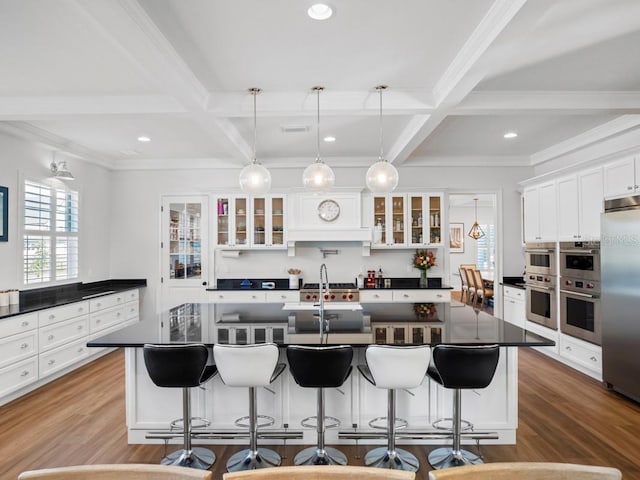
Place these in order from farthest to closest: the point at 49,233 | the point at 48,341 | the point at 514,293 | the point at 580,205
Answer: the point at 514,293
the point at 49,233
the point at 580,205
the point at 48,341

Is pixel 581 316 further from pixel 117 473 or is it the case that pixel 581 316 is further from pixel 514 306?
pixel 117 473

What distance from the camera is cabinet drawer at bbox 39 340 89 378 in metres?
4.04

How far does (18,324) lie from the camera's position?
145 inches

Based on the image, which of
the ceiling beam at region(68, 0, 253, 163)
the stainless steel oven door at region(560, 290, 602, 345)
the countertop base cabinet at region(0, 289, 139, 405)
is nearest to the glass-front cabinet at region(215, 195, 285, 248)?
the countertop base cabinet at region(0, 289, 139, 405)

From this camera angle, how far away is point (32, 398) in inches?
152

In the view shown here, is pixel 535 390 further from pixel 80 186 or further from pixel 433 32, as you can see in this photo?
pixel 80 186

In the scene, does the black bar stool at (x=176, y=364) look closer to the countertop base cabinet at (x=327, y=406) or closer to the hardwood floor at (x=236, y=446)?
the countertop base cabinet at (x=327, y=406)

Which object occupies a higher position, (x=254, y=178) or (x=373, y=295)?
(x=254, y=178)

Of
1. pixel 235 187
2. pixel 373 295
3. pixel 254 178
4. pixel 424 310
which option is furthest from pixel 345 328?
pixel 235 187

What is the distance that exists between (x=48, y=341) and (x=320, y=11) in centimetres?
407

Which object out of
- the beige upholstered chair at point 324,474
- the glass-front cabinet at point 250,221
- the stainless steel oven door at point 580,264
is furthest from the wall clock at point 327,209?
the beige upholstered chair at point 324,474

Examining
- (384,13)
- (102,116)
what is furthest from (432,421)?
(102,116)

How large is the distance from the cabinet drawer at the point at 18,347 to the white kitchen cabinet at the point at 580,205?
18.9ft

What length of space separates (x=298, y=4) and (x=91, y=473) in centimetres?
226
